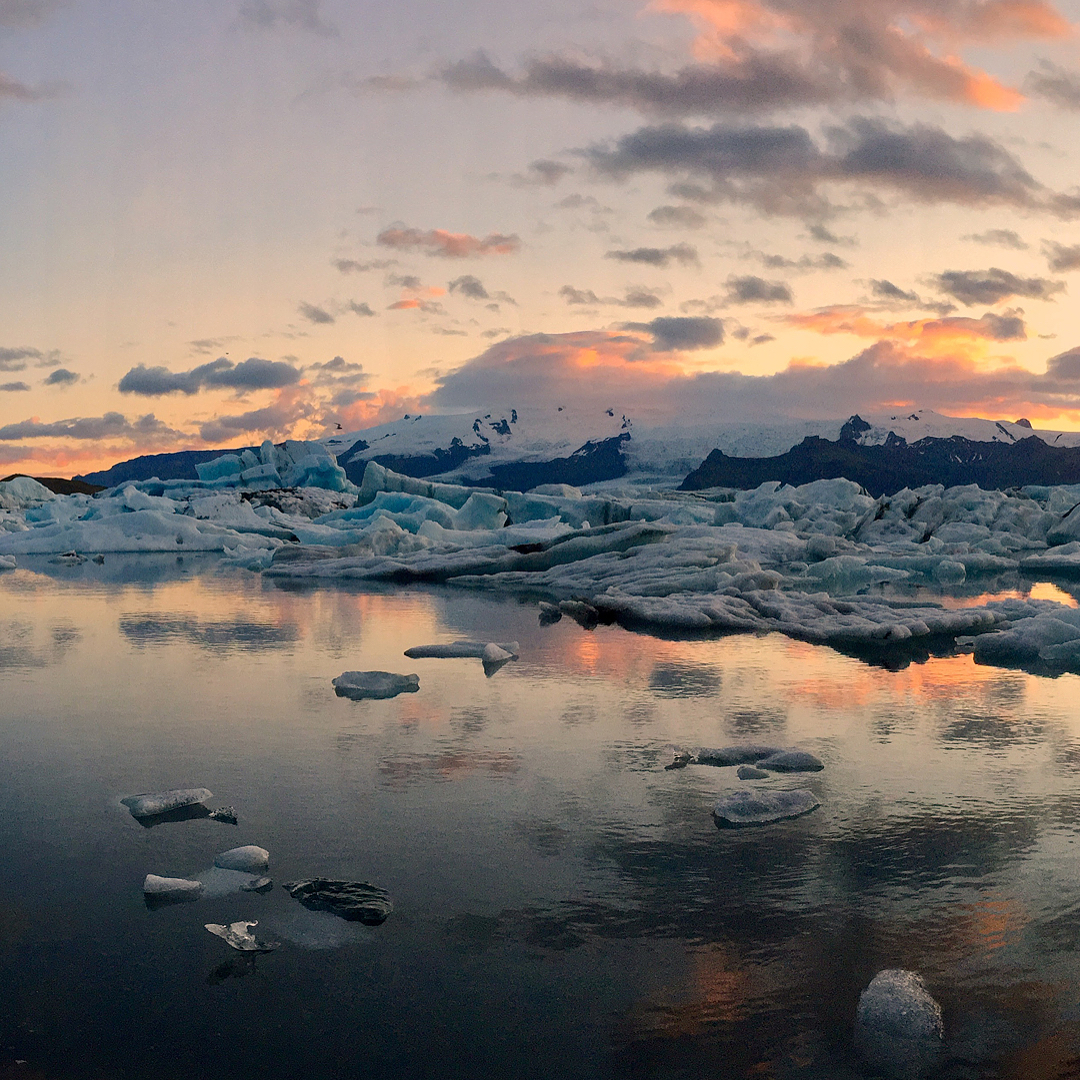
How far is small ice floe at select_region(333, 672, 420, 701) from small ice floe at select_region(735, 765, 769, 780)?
2.87 metres

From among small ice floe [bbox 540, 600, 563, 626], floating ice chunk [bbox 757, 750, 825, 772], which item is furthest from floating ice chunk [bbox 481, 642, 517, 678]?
floating ice chunk [bbox 757, 750, 825, 772]

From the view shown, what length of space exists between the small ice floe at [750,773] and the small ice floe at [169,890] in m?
2.68

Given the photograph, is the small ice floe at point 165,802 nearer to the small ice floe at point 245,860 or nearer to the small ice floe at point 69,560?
the small ice floe at point 245,860

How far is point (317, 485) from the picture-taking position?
49.3 meters

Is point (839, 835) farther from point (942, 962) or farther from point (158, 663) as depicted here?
point (158, 663)

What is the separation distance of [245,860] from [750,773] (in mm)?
2520

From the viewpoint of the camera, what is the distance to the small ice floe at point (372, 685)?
7.12 m

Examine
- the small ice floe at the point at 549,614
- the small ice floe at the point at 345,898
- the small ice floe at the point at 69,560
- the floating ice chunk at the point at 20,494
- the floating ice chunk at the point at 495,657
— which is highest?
the floating ice chunk at the point at 20,494

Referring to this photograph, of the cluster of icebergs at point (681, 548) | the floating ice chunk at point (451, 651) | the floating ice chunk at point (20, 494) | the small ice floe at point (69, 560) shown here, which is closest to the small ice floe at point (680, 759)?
the floating ice chunk at point (451, 651)

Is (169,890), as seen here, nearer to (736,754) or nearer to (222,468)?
(736,754)

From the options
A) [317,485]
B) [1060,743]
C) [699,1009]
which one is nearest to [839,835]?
[699,1009]

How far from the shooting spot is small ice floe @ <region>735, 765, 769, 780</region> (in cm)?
509

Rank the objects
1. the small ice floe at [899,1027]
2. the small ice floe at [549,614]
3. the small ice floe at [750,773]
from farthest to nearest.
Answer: the small ice floe at [549,614] → the small ice floe at [750,773] → the small ice floe at [899,1027]

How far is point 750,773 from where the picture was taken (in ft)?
16.8
